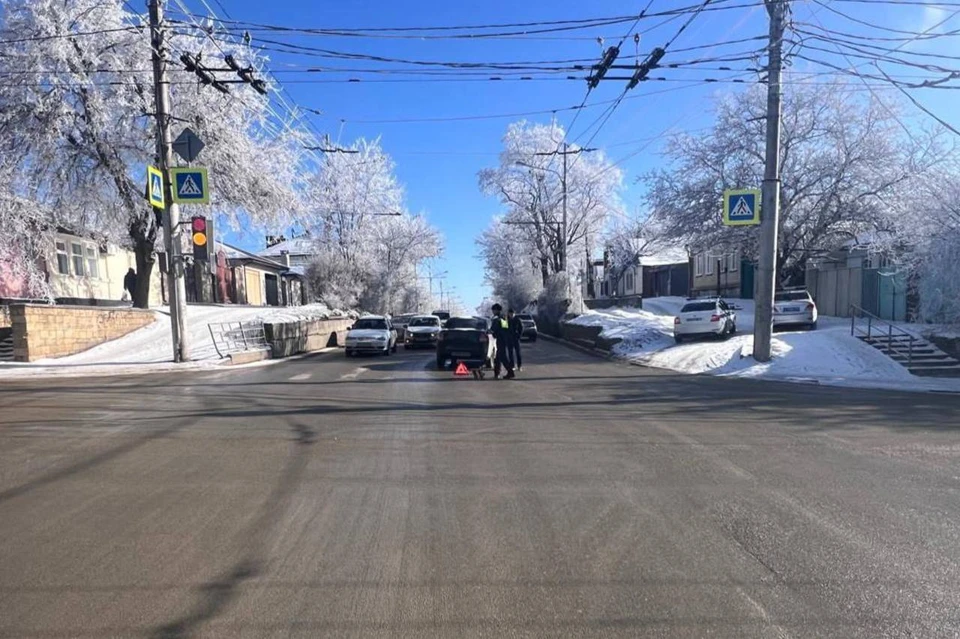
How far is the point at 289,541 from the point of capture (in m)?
4.42

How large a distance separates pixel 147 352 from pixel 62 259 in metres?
11.8

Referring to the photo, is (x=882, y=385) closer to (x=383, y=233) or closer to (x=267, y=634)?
(x=267, y=634)

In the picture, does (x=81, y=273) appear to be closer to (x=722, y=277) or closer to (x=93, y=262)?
(x=93, y=262)

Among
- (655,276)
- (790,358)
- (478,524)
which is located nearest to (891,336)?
(790,358)

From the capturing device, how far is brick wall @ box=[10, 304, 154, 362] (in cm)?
1778

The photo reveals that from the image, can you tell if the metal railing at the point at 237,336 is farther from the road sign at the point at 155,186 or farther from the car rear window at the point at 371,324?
the road sign at the point at 155,186

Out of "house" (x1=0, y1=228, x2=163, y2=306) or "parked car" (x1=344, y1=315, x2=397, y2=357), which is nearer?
"parked car" (x1=344, y1=315, x2=397, y2=357)

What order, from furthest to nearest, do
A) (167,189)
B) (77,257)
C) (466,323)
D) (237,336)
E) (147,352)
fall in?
1. (77,257)
2. (237,336)
3. (147,352)
4. (466,323)
5. (167,189)

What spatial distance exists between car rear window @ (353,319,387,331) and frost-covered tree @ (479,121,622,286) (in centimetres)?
2219

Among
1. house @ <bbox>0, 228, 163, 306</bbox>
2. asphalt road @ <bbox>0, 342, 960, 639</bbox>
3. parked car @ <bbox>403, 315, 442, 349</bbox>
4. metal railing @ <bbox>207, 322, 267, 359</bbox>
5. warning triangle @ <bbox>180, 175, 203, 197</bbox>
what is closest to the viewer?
asphalt road @ <bbox>0, 342, 960, 639</bbox>

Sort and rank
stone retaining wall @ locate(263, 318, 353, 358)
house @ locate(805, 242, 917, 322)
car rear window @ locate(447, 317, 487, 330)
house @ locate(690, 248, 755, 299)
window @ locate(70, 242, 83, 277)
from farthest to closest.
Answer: house @ locate(690, 248, 755, 299), window @ locate(70, 242, 83, 277), stone retaining wall @ locate(263, 318, 353, 358), house @ locate(805, 242, 917, 322), car rear window @ locate(447, 317, 487, 330)

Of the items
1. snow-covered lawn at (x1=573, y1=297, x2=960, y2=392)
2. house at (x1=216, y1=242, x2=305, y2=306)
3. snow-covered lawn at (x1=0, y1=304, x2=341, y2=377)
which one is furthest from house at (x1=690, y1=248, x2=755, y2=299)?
house at (x1=216, y1=242, x2=305, y2=306)

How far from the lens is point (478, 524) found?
475cm

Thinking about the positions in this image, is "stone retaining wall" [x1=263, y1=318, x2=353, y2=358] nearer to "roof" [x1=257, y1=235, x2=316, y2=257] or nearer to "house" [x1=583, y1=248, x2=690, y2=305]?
"roof" [x1=257, y1=235, x2=316, y2=257]
